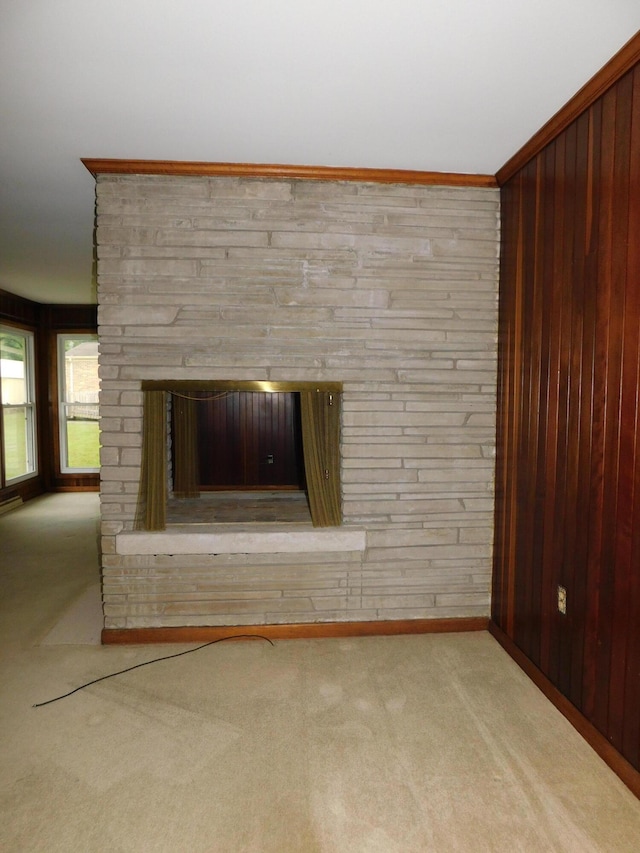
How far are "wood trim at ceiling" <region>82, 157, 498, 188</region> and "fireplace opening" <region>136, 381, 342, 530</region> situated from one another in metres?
1.10

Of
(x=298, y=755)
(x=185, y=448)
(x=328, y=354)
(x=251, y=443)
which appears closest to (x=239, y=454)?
(x=251, y=443)

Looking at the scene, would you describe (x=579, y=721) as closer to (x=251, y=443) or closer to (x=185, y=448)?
(x=185, y=448)

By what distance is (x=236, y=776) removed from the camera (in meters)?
1.81

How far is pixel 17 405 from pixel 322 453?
5.28 meters

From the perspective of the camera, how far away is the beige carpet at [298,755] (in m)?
1.58

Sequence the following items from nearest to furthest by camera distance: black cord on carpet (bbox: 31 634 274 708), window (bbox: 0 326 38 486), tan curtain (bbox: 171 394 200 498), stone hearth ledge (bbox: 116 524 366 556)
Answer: black cord on carpet (bbox: 31 634 274 708) < stone hearth ledge (bbox: 116 524 366 556) < tan curtain (bbox: 171 394 200 498) < window (bbox: 0 326 38 486)

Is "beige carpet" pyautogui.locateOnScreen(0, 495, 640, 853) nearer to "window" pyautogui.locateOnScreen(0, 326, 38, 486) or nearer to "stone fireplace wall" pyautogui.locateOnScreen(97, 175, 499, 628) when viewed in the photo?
"stone fireplace wall" pyautogui.locateOnScreen(97, 175, 499, 628)

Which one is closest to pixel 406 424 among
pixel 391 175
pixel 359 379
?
pixel 359 379

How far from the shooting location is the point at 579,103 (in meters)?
2.02

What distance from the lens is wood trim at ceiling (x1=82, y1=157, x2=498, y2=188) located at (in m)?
2.63

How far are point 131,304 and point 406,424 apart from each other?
164 cm

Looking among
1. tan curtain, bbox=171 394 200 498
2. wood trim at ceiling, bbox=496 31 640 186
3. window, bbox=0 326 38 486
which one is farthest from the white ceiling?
window, bbox=0 326 38 486

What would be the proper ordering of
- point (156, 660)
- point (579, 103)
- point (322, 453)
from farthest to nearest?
point (322, 453) < point (156, 660) < point (579, 103)

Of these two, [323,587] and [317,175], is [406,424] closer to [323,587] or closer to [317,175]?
[323,587]
